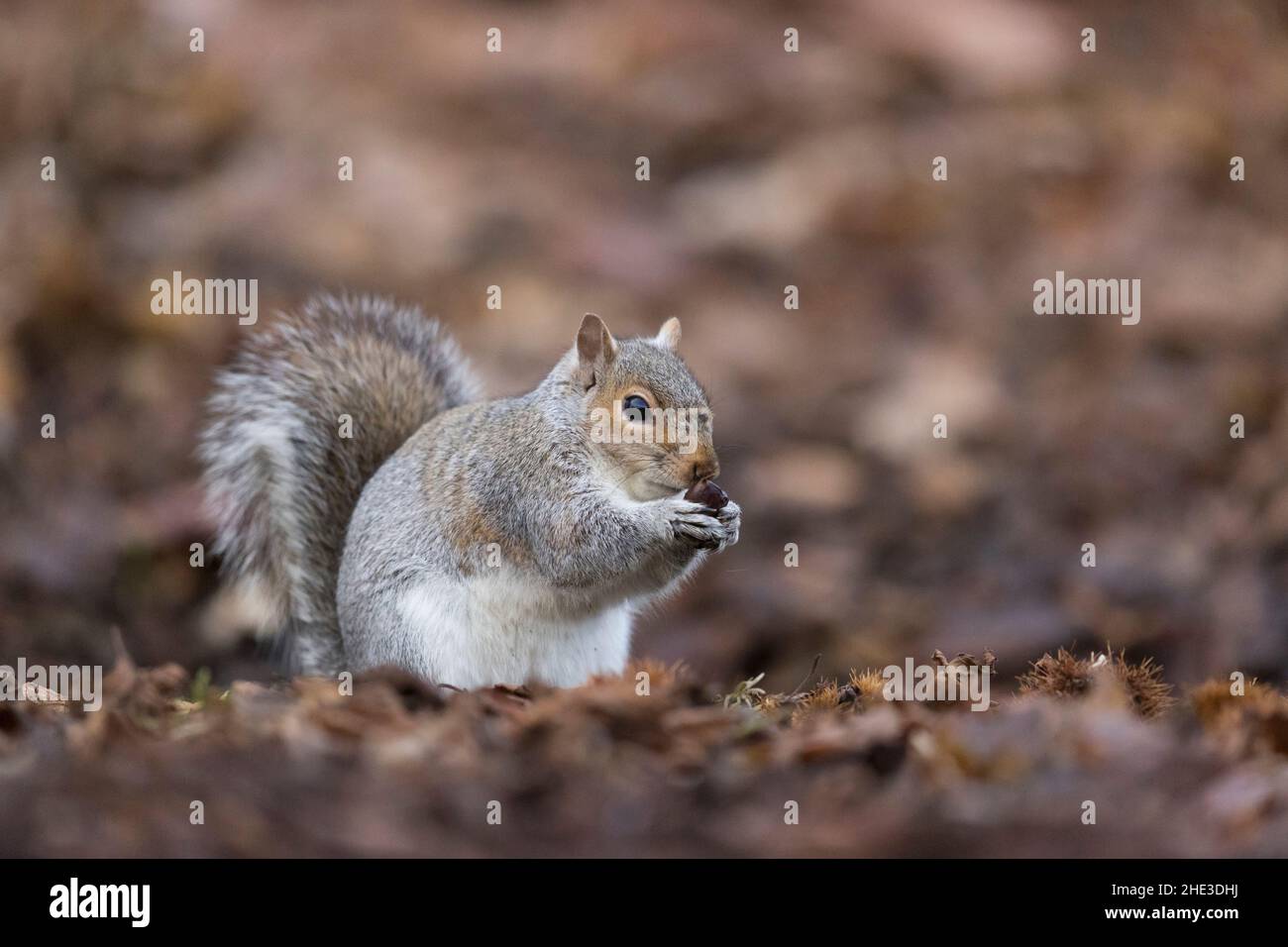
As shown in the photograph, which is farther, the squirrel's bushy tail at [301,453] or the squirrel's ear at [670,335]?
the squirrel's bushy tail at [301,453]

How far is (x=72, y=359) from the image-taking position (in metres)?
7.09

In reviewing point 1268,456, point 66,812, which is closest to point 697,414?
point 66,812

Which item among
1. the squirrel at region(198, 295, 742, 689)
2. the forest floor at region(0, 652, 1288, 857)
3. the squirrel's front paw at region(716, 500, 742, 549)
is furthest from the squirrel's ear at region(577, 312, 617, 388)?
the forest floor at region(0, 652, 1288, 857)

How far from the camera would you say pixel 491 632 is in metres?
3.71

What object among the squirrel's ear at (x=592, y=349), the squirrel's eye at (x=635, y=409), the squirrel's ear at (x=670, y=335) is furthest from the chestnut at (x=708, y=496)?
the squirrel's ear at (x=670, y=335)

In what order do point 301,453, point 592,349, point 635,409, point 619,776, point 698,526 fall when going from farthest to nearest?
point 301,453 < point 592,349 < point 635,409 < point 698,526 < point 619,776

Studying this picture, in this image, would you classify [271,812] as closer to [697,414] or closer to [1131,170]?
[697,414]

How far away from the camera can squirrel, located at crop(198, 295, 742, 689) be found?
3.67 metres

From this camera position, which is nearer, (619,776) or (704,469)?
(619,776)

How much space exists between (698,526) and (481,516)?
1.96 feet

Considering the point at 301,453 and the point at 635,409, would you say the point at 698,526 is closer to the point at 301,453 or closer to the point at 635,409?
the point at 635,409

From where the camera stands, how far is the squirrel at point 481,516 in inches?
144

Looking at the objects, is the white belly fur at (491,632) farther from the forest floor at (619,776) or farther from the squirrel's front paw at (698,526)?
the forest floor at (619,776)

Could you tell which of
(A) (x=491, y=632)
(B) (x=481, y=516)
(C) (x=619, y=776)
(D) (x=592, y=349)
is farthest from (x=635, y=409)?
(C) (x=619, y=776)
